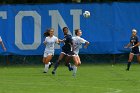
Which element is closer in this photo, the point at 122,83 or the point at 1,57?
the point at 122,83

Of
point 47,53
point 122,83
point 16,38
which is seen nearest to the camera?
point 122,83

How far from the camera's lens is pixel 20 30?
3231 cm

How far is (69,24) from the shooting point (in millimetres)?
32781

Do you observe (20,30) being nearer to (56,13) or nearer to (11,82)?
(56,13)

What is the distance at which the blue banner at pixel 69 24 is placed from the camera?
32219 millimetres

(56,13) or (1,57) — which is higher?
(56,13)

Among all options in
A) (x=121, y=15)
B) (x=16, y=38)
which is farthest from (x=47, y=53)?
(x=121, y=15)

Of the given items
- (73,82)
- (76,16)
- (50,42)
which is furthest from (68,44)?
(76,16)

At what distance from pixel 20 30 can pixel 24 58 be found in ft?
5.45

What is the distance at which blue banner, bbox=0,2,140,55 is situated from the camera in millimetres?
32219

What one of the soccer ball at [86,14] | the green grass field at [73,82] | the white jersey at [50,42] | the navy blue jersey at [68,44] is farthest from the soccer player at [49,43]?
the soccer ball at [86,14]

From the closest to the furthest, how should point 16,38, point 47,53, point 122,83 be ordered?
point 122,83 → point 47,53 → point 16,38

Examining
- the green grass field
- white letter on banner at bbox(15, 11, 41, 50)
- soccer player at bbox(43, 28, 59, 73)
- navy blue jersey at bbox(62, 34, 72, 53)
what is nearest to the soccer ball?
white letter on banner at bbox(15, 11, 41, 50)

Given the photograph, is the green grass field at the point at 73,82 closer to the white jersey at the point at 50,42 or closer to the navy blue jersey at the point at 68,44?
the navy blue jersey at the point at 68,44
